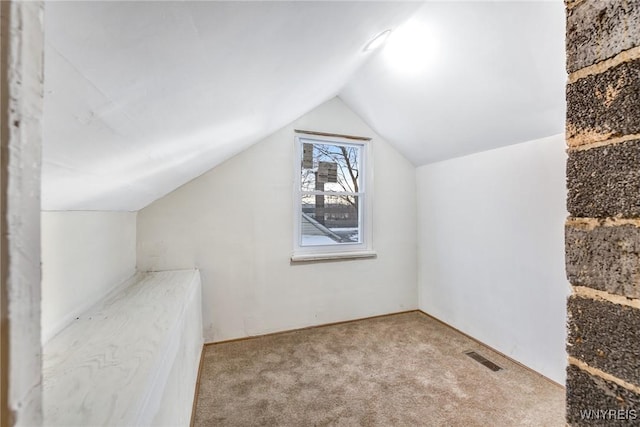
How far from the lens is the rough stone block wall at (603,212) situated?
0.39 metres

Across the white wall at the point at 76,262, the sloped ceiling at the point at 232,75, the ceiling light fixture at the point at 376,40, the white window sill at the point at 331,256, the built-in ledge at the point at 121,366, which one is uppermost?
the ceiling light fixture at the point at 376,40

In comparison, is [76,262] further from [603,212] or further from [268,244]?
[603,212]

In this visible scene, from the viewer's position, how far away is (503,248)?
228 cm

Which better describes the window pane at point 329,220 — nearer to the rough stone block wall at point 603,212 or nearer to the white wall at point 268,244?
the white wall at point 268,244

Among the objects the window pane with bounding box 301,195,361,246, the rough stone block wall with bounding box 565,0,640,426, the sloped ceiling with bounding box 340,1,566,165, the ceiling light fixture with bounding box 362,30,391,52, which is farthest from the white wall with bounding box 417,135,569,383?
the rough stone block wall with bounding box 565,0,640,426

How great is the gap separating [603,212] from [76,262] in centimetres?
176

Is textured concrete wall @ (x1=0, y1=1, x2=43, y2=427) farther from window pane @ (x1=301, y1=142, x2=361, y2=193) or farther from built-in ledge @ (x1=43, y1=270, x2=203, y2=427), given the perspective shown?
window pane @ (x1=301, y1=142, x2=361, y2=193)

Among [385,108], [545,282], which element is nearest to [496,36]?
[385,108]

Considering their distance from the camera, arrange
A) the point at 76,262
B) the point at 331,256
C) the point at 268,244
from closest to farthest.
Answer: the point at 76,262
the point at 268,244
the point at 331,256

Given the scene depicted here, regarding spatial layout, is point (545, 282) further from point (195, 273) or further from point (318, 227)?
point (195, 273)

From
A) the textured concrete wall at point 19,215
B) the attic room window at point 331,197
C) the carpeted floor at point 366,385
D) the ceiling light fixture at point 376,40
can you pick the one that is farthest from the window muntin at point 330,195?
the textured concrete wall at point 19,215

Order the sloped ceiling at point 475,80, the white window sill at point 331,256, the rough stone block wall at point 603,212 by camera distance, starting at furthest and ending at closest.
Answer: the white window sill at point 331,256, the sloped ceiling at point 475,80, the rough stone block wall at point 603,212

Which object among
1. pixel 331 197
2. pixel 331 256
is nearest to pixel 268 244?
pixel 331 256

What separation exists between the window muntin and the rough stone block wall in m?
2.41
